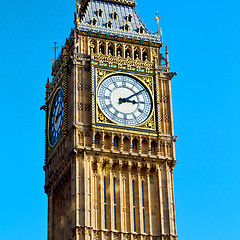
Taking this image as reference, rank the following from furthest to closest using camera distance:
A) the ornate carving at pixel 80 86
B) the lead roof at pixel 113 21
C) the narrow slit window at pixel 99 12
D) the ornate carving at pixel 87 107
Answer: the narrow slit window at pixel 99 12, the lead roof at pixel 113 21, the ornate carving at pixel 80 86, the ornate carving at pixel 87 107

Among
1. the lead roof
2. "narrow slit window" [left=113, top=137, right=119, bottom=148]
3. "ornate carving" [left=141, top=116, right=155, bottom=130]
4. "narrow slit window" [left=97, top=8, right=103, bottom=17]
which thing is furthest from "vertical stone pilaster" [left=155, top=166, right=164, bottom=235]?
"narrow slit window" [left=97, top=8, right=103, bottom=17]

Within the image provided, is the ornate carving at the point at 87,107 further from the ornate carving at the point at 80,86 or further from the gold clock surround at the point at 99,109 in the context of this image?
the ornate carving at the point at 80,86

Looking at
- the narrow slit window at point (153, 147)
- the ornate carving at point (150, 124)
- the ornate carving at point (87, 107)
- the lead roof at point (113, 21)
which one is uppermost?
the lead roof at point (113, 21)

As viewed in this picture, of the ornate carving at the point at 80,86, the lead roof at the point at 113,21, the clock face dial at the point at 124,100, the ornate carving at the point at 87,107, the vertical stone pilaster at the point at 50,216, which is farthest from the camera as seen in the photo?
the lead roof at the point at 113,21

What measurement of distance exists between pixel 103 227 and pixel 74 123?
784 centimetres

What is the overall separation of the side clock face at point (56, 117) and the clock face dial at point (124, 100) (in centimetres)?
361

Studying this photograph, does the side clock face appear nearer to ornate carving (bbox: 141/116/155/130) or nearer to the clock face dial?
the clock face dial

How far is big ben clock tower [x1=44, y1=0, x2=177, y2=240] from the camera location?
66.8 metres

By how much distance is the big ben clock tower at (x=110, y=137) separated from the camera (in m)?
66.8

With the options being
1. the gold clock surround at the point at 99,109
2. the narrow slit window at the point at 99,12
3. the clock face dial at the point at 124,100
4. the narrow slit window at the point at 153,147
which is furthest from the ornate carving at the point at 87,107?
the narrow slit window at the point at 99,12

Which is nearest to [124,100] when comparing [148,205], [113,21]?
[113,21]

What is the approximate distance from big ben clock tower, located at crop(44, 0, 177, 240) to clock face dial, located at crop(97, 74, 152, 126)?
0.07 m

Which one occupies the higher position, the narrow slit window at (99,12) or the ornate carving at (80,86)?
the narrow slit window at (99,12)

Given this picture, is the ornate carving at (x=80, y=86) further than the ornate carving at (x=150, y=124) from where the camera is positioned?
No
